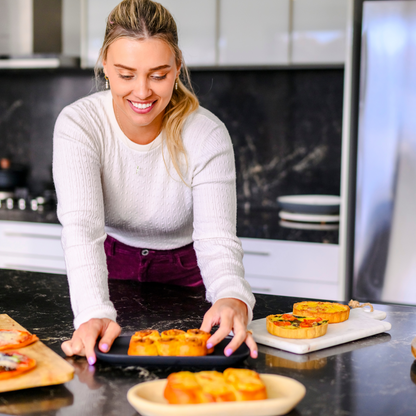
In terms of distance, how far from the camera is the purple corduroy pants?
1757mm

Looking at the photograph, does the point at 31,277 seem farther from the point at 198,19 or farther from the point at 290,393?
the point at 198,19

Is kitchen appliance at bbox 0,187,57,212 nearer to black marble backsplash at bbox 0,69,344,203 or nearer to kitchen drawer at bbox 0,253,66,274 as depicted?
black marble backsplash at bbox 0,69,344,203

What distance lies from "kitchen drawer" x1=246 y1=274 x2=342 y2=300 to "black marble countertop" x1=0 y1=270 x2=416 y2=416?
1288 millimetres

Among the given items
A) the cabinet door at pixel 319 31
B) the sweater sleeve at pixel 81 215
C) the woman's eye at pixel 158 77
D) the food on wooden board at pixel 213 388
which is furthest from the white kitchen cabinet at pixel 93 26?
the food on wooden board at pixel 213 388

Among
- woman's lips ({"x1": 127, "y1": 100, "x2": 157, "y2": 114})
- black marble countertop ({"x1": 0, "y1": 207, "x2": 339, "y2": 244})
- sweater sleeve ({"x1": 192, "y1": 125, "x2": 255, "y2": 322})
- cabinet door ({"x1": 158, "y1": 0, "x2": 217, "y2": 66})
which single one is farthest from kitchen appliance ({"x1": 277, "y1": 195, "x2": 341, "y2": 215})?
woman's lips ({"x1": 127, "y1": 100, "x2": 157, "y2": 114})

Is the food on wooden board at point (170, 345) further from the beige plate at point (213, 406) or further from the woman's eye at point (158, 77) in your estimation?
the woman's eye at point (158, 77)

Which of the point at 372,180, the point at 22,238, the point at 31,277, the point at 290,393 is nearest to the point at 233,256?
the point at 290,393

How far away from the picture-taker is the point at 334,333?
1.12 metres

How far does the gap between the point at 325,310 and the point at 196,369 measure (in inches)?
15.9

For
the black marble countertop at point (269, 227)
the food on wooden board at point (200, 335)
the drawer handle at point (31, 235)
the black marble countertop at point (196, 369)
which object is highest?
the food on wooden board at point (200, 335)

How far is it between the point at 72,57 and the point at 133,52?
2.23 metres

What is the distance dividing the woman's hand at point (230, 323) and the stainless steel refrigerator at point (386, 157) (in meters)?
1.71

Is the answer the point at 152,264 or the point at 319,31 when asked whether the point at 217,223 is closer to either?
the point at 152,264

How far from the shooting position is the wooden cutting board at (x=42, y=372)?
85cm
